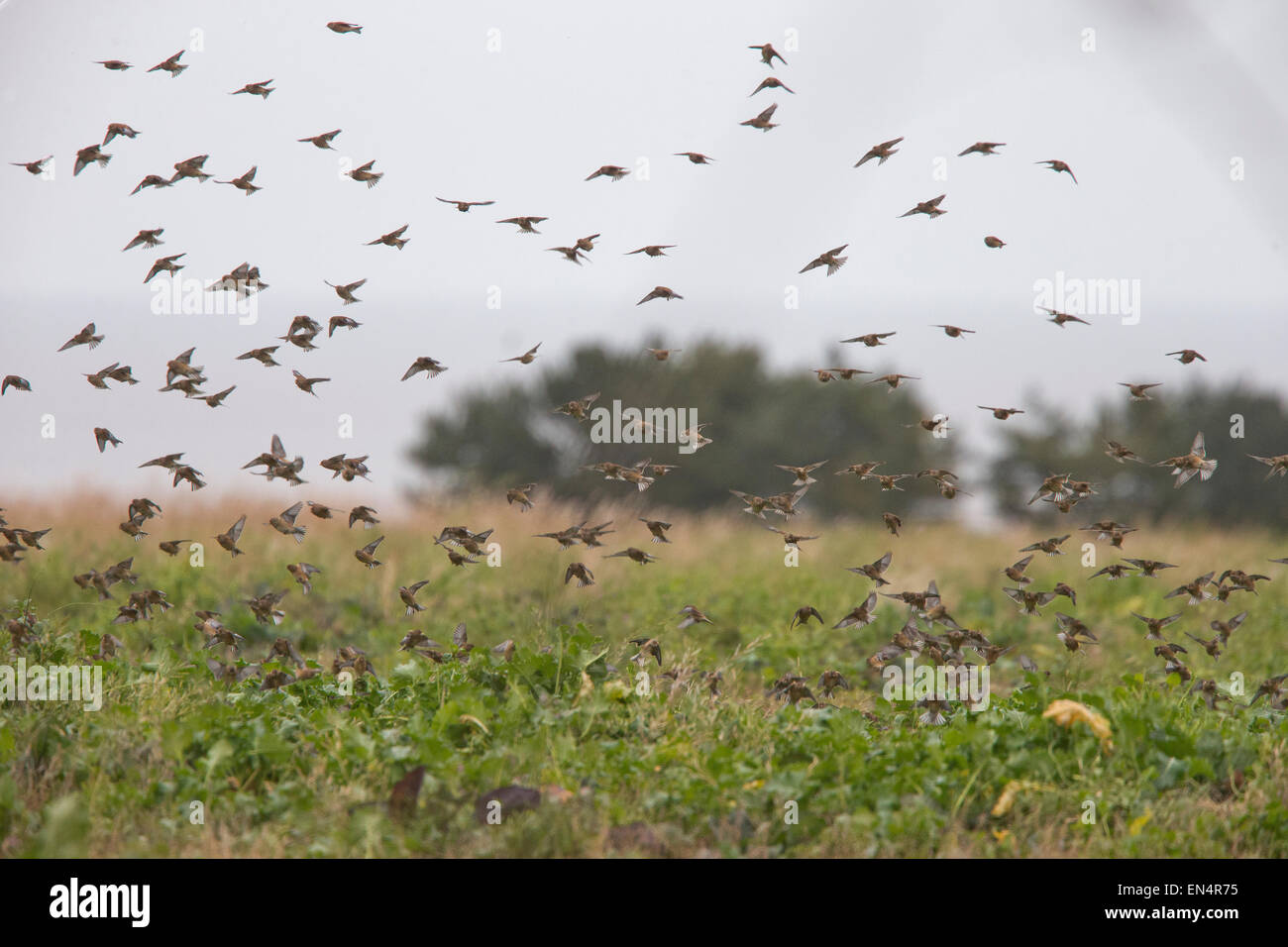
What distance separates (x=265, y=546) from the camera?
11797 mm

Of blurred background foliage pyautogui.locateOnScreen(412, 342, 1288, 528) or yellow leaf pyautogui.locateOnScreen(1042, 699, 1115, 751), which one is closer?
yellow leaf pyautogui.locateOnScreen(1042, 699, 1115, 751)

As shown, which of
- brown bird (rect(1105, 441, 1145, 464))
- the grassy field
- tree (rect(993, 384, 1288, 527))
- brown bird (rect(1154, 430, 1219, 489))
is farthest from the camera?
tree (rect(993, 384, 1288, 527))

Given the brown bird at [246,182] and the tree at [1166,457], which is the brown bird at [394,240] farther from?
the tree at [1166,457]

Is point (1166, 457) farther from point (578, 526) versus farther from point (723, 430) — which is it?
point (578, 526)

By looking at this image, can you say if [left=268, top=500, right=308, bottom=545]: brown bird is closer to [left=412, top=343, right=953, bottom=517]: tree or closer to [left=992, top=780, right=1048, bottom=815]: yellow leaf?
[left=992, top=780, right=1048, bottom=815]: yellow leaf

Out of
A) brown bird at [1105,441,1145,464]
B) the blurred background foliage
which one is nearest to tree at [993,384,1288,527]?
the blurred background foliage

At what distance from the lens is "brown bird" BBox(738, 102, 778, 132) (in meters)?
6.31

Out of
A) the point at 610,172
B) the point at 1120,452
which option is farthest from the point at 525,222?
the point at 1120,452

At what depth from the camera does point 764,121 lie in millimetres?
6352

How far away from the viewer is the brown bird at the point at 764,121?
6.31 meters

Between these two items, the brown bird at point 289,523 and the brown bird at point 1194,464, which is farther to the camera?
the brown bird at point 289,523

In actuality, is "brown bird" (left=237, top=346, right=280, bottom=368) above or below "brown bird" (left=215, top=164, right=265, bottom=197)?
below

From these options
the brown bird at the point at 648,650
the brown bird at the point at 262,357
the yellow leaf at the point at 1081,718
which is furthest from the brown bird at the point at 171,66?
the yellow leaf at the point at 1081,718
